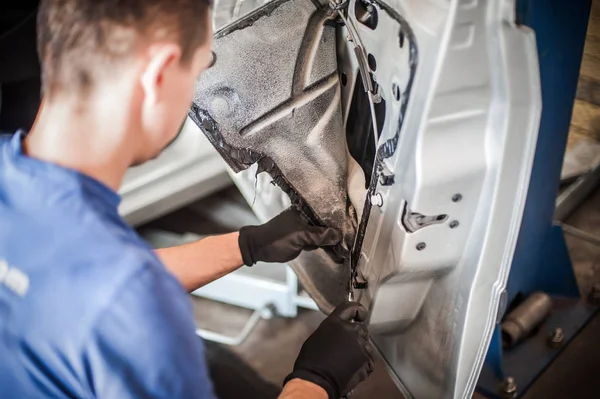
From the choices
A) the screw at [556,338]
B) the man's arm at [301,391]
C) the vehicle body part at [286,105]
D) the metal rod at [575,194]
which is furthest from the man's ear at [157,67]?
the metal rod at [575,194]

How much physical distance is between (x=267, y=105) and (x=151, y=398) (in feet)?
2.32

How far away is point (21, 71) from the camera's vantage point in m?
1.80

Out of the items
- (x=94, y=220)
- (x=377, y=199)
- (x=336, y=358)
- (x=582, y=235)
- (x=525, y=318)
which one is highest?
(x=94, y=220)

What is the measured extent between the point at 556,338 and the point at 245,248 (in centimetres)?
89

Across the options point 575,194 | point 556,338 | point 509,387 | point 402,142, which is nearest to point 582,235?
point 575,194

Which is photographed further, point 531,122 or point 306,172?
point 306,172

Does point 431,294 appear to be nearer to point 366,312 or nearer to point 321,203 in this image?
point 366,312

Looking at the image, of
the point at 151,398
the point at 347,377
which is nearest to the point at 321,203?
the point at 347,377

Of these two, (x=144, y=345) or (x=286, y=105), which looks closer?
(x=144, y=345)

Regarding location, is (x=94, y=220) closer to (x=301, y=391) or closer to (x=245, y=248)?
(x=301, y=391)

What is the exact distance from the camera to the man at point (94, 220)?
0.73m

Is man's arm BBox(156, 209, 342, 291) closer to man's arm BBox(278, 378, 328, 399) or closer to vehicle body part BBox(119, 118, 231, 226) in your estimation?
man's arm BBox(278, 378, 328, 399)

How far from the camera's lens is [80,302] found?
725 mm

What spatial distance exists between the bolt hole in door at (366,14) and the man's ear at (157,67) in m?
0.38
